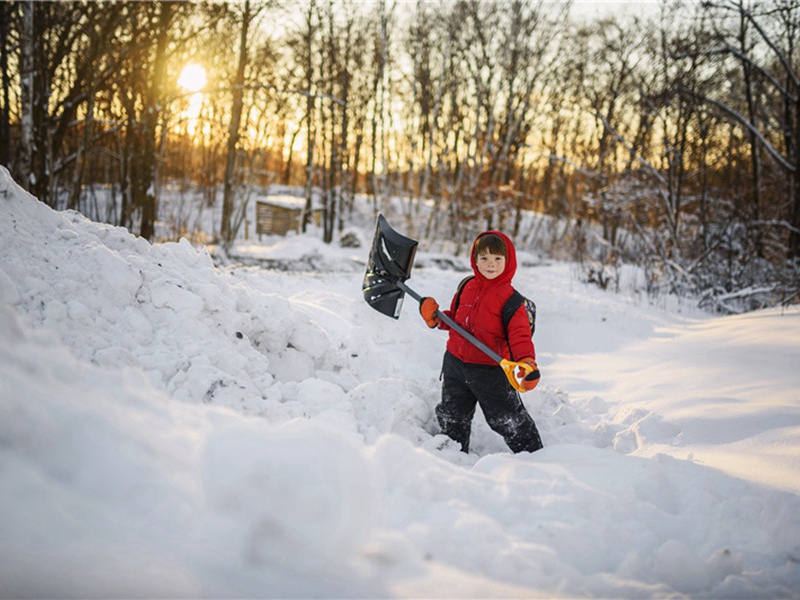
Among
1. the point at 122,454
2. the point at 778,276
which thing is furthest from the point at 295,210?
the point at 122,454

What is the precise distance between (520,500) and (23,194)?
10.4ft

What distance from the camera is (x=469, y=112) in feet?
62.5

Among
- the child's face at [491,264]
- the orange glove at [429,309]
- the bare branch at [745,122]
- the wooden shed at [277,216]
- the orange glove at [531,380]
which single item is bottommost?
the orange glove at [531,380]

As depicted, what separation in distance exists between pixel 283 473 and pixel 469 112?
19.8 m

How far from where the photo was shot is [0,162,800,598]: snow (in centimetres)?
127

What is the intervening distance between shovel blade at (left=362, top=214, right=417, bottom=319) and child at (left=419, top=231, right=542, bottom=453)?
1.72ft

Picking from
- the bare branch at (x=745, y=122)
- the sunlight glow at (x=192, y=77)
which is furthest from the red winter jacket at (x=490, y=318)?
the sunlight glow at (x=192, y=77)

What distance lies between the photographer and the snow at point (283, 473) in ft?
4.18

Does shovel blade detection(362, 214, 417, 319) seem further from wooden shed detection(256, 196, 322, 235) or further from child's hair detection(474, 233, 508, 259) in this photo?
wooden shed detection(256, 196, 322, 235)

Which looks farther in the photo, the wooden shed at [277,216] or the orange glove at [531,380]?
the wooden shed at [277,216]

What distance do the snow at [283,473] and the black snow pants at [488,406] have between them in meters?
0.16

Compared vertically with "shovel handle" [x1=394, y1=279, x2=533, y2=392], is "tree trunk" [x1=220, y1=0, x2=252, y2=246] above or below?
above

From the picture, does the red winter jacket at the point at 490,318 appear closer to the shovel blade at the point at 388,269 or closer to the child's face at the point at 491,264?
the child's face at the point at 491,264

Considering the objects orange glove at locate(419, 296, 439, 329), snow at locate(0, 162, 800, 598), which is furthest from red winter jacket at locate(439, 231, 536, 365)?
snow at locate(0, 162, 800, 598)
